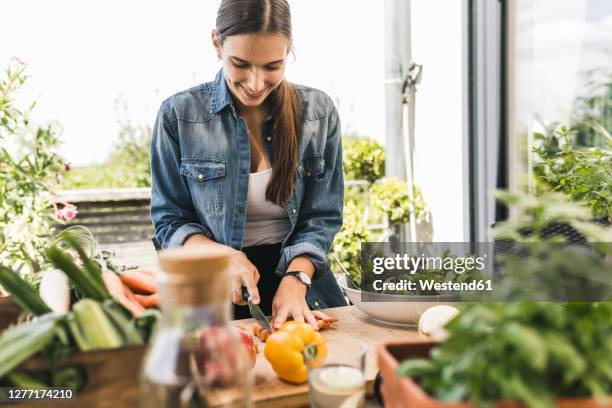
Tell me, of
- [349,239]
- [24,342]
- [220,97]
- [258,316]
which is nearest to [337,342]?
[258,316]

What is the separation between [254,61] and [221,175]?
0.40 metres

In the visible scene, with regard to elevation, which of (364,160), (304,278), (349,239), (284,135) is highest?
(284,135)

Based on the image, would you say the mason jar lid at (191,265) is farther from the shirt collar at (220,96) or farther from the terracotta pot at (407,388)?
the shirt collar at (220,96)

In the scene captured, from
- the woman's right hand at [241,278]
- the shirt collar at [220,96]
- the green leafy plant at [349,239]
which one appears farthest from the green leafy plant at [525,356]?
the green leafy plant at [349,239]

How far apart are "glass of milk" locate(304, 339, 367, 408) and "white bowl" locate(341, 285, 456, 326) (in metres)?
0.44

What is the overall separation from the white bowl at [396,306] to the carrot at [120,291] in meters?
0.56

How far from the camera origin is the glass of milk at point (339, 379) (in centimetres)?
71

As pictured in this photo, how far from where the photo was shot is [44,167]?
2457 millimetres

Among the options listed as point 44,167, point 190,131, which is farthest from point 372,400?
point 44,167

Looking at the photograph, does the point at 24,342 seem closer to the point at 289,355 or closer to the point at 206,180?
the point at 289,355

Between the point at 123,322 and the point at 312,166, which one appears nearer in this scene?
the point at 123,322

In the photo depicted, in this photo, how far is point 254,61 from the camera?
1398mm

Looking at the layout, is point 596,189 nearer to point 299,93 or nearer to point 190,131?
point 299,93

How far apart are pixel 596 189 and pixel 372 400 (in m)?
0.81
